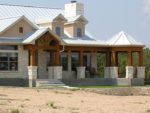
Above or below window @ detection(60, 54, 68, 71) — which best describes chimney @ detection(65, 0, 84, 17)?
above

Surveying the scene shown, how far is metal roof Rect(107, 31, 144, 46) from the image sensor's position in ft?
169

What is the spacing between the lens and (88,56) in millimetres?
53688

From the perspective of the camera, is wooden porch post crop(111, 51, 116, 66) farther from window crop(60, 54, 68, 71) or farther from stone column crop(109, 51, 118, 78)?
window crop(60, 54, 68, 71)

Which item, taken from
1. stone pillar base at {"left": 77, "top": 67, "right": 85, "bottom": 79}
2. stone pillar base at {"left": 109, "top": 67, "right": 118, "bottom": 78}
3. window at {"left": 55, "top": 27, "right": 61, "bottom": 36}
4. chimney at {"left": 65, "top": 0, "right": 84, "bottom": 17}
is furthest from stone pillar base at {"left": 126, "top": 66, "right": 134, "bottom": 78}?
chimney at {"left": 65, "top": 0, "right": 84, "bottom": 17}

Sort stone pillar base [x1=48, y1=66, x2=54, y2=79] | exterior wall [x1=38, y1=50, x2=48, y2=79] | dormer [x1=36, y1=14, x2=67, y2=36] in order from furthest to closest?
dormer [x1=36, y1=14, x2=67, y2=36] → exterior wall [x1=38, y1=50, x2=48, y2=79] → stone pillar base [x1=48, y1=66, x2=54, y2=79]

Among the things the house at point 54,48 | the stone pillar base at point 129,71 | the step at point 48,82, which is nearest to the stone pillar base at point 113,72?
the house at point 54,48

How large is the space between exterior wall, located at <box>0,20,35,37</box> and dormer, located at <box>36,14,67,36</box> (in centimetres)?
321

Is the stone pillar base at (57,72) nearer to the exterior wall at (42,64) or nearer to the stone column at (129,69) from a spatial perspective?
the exterior wall at (42,64)

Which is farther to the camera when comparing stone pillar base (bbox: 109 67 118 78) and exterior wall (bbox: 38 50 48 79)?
stone pillar base (bbox: 109 67 118 78)

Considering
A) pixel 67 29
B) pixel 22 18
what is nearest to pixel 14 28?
pixel 22 18

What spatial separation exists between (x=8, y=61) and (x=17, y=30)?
2834 mm

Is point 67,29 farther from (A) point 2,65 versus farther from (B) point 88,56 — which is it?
(A) point 2,65

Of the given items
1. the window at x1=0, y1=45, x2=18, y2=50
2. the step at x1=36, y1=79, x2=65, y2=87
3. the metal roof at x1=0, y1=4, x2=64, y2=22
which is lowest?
the step at x1=36, y1=79, x2=65, y2=87

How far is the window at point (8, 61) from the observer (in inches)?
1811
